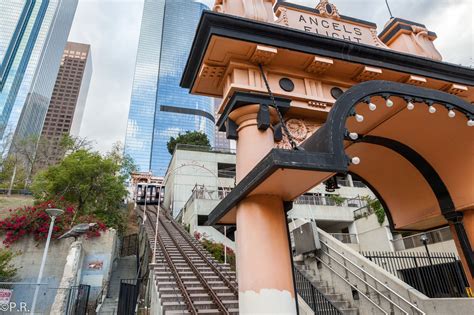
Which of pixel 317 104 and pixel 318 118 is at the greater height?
pixel 317 104

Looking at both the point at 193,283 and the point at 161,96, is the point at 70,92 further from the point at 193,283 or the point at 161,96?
the point at 193,283

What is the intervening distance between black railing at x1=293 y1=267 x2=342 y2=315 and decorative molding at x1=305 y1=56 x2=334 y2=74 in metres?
5.25

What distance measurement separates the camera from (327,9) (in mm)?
5602

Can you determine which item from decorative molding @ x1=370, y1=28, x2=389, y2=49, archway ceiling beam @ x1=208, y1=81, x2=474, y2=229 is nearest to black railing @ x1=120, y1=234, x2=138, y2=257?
archway ceiling beam @ x1=208, y1=81, x2=474, y2=229

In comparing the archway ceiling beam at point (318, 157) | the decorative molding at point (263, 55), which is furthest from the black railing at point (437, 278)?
the decorative molding at point (263, 55)

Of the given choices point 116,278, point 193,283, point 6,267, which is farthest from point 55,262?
point 193,283

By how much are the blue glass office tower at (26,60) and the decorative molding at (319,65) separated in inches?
3598

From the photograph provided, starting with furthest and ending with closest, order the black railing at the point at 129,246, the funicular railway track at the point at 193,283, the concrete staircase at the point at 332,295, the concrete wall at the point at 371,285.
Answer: the black railing at the point at 129,246, the funicular railway track at the point at 193,283, the concrete staircase at the point at 332,295, the concrete wall at the point at 371,285

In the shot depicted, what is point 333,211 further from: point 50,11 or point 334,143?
point 50,11

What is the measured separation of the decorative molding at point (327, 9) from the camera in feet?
18.1

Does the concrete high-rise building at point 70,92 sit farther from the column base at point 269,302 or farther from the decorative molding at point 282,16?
the column base at point 269,302

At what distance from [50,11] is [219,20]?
137 meters

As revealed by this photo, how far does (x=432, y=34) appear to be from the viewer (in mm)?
6336

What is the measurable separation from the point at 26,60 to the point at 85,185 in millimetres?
103096
